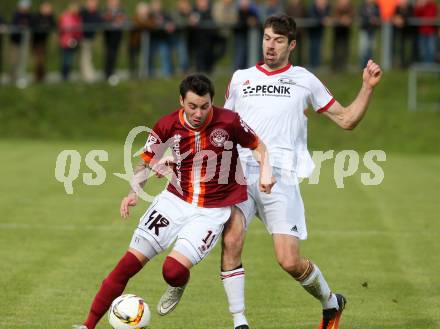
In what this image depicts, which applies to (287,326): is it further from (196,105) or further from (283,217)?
(196,105)

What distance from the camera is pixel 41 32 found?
29.0 metres

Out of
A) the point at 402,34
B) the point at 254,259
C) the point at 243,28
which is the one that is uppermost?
the point at 243,28

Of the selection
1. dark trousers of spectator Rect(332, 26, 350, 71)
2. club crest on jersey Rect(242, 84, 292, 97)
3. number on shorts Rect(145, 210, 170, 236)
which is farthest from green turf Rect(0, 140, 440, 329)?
dark trousers of spectator Rect(332, 26, 350, 71)

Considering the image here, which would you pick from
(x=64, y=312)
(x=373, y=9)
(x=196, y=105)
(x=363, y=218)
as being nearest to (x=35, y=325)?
(x=64, y=312)

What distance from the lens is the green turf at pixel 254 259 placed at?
915 centimetres

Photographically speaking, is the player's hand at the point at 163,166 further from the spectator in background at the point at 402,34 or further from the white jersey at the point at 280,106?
the spectator in background at the point at 402,34

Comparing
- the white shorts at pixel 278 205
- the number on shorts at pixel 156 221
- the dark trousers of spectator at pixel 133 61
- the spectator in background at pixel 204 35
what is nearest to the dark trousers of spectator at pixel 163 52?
the dark trousers of spectator at pixel 133 61

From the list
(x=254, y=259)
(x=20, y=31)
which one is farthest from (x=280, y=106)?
(x=20, y=31)

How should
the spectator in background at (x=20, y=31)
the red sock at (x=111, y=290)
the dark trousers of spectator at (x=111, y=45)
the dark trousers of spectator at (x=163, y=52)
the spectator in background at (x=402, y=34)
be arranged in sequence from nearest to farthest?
1. the red sock at (x=111, y=290)
2. the spectator in background at (x=402, y=34)
3. the dark trousers of spectator at (x=163, y=52)
4. the dark trousers of spectator at (x=111, y=45)
5. the spectator in background at (x=20, y=31)

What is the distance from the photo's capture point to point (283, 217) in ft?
27.3

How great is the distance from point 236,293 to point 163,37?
67.9 feet

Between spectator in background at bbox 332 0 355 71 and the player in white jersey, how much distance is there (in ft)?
63.0

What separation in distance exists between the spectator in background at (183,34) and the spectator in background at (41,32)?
3.33 m

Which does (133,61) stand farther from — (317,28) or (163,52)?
(317,28)
